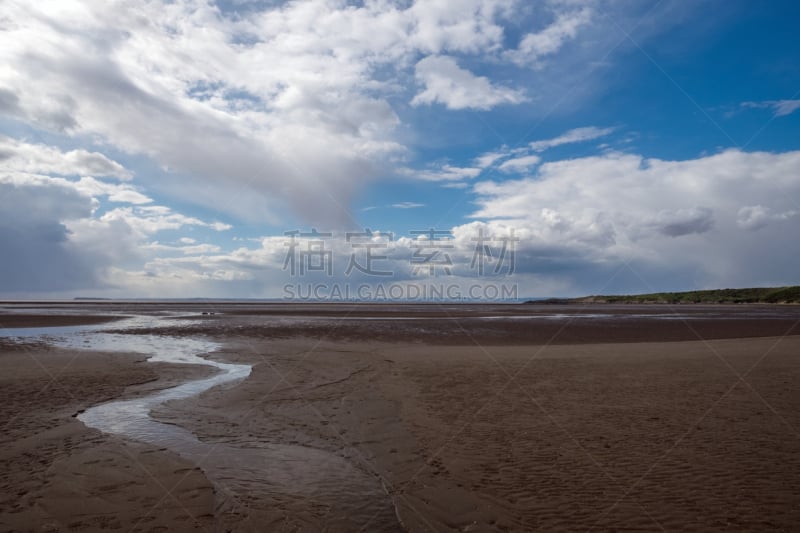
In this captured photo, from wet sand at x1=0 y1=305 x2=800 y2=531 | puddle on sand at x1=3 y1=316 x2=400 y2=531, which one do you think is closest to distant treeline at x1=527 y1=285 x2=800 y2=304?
wet sand at x1=0 y1=305 x2=800 y2=531

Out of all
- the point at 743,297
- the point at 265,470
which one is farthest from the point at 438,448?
the point at 743,297

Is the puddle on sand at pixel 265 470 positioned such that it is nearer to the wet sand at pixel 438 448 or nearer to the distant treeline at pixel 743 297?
the wet sand at pixel 438 448

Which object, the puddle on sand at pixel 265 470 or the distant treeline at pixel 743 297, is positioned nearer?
the puddle on sand at pixel 265 470

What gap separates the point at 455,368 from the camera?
1803 cm

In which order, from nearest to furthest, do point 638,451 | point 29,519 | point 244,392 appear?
point 29,519 < point 638,451 < point 244,392

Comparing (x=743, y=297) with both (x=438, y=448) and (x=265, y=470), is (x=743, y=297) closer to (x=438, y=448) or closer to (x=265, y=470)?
(x=438, y=448)

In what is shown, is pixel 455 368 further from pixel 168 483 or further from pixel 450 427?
pixel 168 483

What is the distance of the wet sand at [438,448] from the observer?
623 cm

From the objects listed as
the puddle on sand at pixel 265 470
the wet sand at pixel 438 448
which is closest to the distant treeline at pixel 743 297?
the wet sand at pixel 438 448

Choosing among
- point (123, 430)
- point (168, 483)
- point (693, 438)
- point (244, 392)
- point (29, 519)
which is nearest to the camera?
point (29, 519)

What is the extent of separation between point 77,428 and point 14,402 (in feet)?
12.5

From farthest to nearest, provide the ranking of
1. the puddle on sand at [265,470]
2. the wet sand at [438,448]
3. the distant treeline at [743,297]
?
the distant treeline at [743,297] → the puddle on sand at [265,470] → the wet sand at [438,448]

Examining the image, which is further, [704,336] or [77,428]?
[704,336]

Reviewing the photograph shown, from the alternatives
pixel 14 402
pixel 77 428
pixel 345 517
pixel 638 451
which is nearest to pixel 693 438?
pixel 638 451
